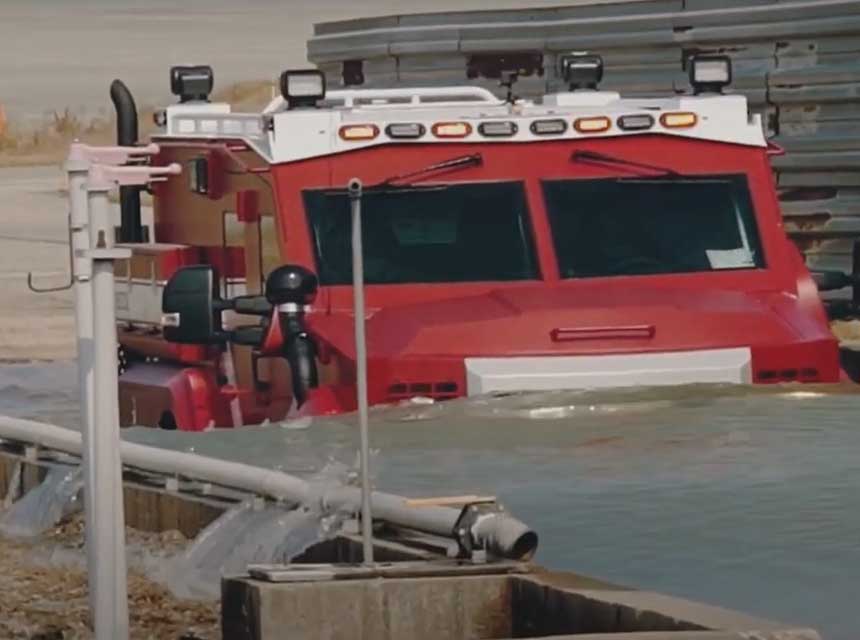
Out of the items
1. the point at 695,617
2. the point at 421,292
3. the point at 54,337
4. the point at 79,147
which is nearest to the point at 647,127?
the point at 421,292

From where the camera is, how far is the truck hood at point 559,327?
37.3 ft

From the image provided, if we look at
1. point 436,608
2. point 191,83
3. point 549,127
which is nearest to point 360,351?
point 436,608

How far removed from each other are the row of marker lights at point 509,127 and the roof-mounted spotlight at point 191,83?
2.09 metres

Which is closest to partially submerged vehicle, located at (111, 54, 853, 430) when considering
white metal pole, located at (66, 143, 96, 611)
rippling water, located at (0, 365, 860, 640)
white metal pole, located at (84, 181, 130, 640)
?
rippling water, located at (0, 365, 860, 640)

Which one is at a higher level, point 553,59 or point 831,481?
point 553,59

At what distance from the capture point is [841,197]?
18.2m

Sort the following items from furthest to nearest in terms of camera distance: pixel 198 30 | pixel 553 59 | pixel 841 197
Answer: pixel 198 30 < pixel 553 59 < pixel 841 197

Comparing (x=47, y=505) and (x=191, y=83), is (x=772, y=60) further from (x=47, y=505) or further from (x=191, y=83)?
(x=47, y=505)

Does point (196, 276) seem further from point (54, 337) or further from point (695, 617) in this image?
point (54, 337)

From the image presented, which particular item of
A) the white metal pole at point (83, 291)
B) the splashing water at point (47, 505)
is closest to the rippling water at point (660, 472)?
the splashing water at point (47, 505)

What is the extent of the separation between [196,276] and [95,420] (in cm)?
337

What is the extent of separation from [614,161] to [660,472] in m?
2.11

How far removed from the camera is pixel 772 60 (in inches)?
730

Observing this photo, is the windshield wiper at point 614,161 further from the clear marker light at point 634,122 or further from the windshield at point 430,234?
the windshield at point 430,234
